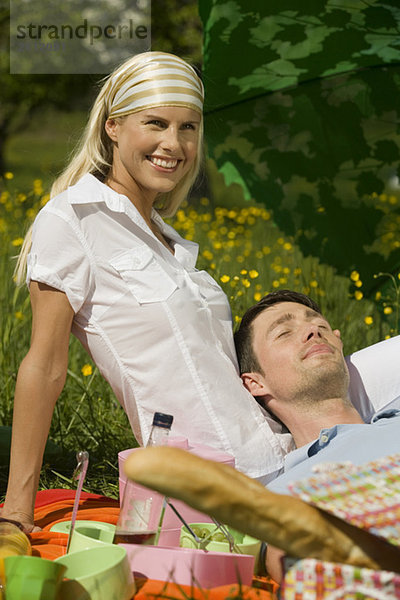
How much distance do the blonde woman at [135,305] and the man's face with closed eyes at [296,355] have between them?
0.12 metres

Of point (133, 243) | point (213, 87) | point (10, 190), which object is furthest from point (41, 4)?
point (133, 243)

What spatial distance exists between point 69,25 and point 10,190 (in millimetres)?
6630

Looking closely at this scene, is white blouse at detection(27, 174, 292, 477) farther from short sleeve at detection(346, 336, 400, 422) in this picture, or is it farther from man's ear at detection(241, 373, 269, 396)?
short sleeve at detection(346, 336, 400, 422)

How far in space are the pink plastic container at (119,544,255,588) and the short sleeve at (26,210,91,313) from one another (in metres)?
0.95

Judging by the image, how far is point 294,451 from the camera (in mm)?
3000

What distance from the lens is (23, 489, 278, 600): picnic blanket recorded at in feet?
7.41

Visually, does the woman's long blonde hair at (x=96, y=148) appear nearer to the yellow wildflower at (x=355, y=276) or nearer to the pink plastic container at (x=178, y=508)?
the pink plastic container at (x=178, y=508)

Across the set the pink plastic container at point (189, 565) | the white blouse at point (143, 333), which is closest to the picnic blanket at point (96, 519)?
the pink plastic container at point (189, 565)

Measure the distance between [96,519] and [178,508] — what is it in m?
0.42

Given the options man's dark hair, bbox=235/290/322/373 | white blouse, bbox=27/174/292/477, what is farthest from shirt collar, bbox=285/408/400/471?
man's dark hair, bbox=235/290/322/373

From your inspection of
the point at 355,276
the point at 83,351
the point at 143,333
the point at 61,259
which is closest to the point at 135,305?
the point at 143,333

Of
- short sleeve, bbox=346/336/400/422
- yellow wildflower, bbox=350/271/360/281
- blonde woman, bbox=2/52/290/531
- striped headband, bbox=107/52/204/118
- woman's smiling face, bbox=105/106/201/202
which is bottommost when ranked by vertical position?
yellow wildflower, bbox=350/271/360/281

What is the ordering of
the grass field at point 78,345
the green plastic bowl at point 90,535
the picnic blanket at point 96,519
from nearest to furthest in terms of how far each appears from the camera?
1. the picnic blanket at point 96,519
2. the green plastic bowl at point 90,535
3. the grass field at point 78,345

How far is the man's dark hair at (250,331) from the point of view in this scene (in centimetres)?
336
